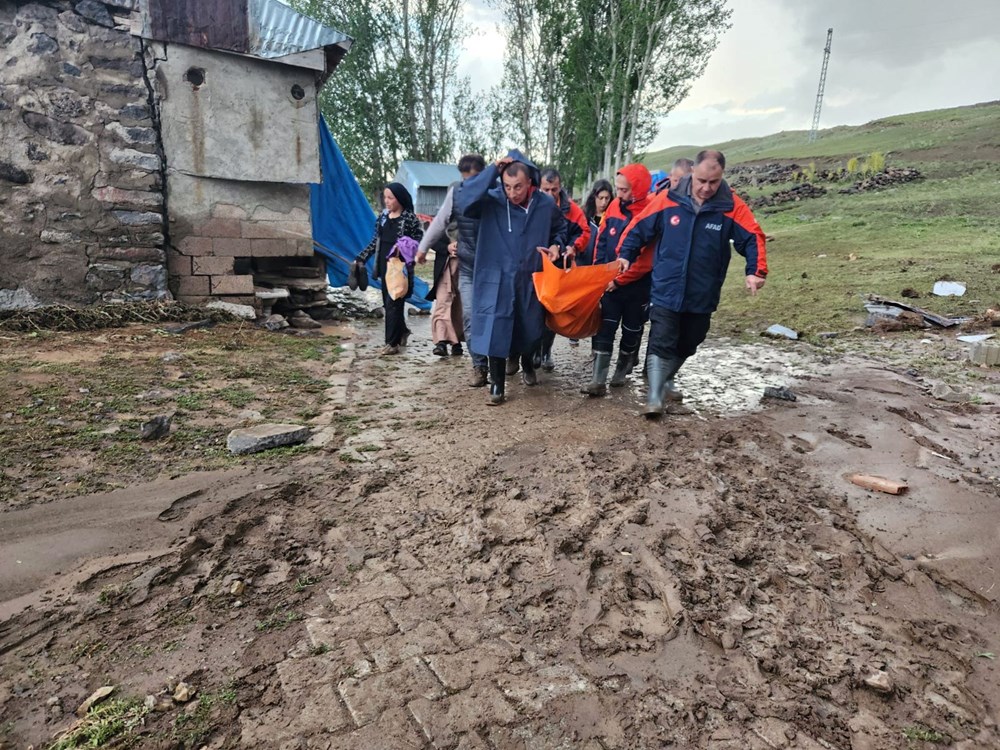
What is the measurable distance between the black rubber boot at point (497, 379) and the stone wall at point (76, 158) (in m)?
4.05

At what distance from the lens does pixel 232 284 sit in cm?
659

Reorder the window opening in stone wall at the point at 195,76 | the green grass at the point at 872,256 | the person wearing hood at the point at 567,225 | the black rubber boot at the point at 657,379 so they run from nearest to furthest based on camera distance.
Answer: the black rubber boot at the point at 657,379 < the person wearing hood at the point at 567,225 < the window opening in stone wall at the point at 195,76 < the green grass at the point at 872,256

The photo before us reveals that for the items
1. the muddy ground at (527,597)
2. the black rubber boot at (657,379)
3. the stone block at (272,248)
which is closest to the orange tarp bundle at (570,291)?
the black rubber boot at (657,379)

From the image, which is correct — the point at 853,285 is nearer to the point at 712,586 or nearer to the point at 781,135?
the point at 712,586

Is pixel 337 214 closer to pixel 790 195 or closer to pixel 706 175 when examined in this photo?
pixel 706 175

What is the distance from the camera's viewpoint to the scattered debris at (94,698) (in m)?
1.54

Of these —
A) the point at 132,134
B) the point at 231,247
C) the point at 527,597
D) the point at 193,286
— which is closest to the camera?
the point at 527,597

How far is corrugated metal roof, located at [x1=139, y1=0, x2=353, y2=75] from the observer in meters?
5.84

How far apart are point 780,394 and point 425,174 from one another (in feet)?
64.9

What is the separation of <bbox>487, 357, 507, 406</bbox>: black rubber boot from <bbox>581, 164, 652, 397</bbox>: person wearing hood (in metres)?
0.73

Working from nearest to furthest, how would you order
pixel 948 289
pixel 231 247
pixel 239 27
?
pixel 239 27
pixel 231 247
pixel 948 289

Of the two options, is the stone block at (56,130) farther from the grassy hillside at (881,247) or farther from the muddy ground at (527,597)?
the grassy hillside at (881,247)

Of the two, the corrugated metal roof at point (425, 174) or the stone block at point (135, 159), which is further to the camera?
the corrugated metal roof at point (425, 174)

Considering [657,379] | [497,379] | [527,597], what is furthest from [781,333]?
[527,597]
